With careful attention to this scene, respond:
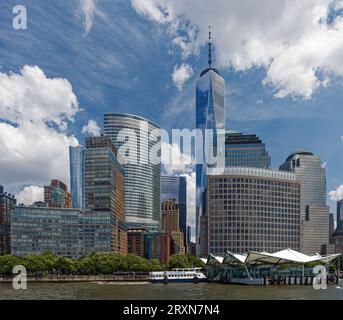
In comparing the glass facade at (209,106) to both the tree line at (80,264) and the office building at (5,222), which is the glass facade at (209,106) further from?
the tree line at (80,264)

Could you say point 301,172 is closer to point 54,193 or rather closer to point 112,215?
point 112,215

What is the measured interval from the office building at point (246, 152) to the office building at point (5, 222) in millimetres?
69634

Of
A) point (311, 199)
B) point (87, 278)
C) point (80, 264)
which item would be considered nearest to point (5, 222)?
point (80, 264)

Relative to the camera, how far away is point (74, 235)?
105m

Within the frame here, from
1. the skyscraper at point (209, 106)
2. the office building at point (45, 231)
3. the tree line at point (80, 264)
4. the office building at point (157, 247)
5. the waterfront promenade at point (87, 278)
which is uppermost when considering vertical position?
the skyscraper at point (209, 106)

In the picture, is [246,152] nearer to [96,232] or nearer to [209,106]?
[209,106]

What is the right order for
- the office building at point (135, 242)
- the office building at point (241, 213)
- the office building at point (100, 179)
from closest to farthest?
1. the office building at point (241, 213)
2. the office building at point (100, 179)
3. the office building at point (135, 242)

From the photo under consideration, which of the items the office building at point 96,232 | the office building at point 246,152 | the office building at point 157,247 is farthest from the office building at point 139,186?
the office building at point 96,232

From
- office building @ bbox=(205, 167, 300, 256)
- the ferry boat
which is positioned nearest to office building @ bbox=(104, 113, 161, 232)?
office building @ bbox=(205, 167, 300, 256)

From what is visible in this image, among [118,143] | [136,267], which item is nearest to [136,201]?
[118,143]

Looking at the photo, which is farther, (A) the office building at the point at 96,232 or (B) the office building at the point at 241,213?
(B) the office building at the point at 241,213

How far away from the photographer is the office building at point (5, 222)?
397 ft

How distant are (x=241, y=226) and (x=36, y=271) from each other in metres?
51.6
